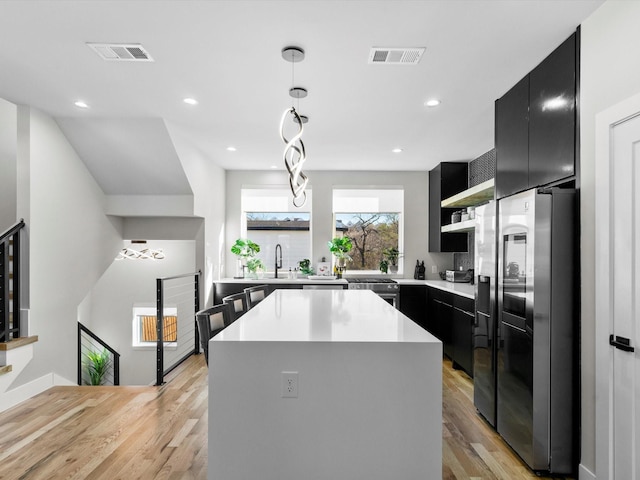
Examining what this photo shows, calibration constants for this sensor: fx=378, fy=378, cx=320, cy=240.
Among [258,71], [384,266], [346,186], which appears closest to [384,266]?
[384,266]

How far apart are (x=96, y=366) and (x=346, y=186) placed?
14.9 feet

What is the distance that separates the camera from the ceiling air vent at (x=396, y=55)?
2.44m

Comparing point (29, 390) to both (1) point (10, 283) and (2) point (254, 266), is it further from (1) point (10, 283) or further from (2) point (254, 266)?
(2) point (254, 266)

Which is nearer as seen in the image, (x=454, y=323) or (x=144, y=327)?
(x=454, y=323)

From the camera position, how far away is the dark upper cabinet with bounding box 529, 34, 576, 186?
2.25 meters

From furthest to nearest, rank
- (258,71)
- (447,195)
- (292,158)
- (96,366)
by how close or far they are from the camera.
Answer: (447,195) → (96,366) → (292,158) → (258,71)

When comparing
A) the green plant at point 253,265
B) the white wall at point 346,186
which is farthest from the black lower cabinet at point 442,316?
the green plant at point 253,265

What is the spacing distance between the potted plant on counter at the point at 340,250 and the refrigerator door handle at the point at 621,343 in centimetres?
416

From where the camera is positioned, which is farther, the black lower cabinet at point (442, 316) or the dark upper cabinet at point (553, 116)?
the black lower cabinet at point (442, 316)

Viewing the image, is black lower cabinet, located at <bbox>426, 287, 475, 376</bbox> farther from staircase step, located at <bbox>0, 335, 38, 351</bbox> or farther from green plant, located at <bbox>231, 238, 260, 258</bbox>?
staircase step, located at <bbox>0, 335, 38, 351</bbox>

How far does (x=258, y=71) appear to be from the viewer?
2.75 metres

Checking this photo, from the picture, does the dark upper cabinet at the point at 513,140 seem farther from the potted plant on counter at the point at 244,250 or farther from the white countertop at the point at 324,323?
the potted plant on counter at the point at 244,250

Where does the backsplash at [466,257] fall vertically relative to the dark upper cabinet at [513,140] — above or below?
below

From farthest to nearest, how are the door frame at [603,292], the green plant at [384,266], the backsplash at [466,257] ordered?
the green plant at [384,266]
the backsplash at [466,257]
the door frame at [603,292]
